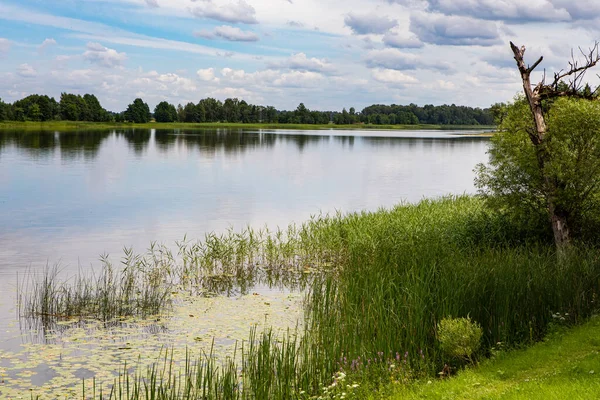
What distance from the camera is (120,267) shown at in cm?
2080

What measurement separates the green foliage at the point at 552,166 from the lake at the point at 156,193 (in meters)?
8.50

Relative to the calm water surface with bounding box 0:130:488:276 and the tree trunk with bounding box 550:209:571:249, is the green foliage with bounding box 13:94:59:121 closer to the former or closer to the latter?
the calm water surface with bounding box 0:130:488:276

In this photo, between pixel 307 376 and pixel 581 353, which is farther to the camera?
pixel 581 353

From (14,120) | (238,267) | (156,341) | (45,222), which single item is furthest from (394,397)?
(14,120)

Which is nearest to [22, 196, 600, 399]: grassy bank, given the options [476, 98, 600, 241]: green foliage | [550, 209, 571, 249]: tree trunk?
[476, 98, 600, 241]: green foliage

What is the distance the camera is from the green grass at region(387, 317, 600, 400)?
29.7ft

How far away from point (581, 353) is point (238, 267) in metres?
11.1

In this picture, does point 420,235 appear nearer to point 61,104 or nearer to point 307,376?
point 307,376

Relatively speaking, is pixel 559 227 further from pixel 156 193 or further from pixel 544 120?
pixel 156 193

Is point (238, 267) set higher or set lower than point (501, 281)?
lower

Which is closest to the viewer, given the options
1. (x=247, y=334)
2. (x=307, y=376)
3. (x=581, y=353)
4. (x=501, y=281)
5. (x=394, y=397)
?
(x=394, y=397)

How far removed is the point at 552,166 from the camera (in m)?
18.5

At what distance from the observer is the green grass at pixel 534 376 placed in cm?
904

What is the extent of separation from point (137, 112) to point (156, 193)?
15303 cm
